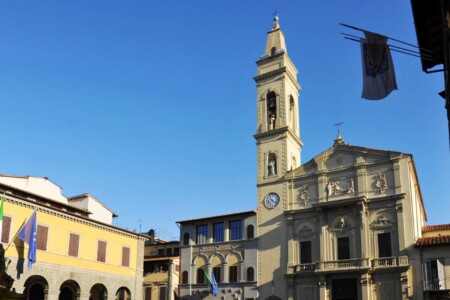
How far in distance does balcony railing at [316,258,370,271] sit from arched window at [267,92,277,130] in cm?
1328

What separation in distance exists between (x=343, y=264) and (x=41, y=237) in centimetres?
2118

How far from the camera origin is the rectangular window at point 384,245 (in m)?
36.6

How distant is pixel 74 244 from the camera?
1352 inches

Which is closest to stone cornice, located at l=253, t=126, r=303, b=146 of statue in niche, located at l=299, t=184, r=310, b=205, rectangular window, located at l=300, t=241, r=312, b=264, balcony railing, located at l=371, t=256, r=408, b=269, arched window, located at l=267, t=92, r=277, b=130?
arched window, located at l=267, t=92, r=277, b=130

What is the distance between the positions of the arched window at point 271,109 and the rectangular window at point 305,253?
1102 cm

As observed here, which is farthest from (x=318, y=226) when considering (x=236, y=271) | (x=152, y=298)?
(x=152, y=298)

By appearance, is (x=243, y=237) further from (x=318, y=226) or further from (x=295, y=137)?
(x=295, y=137)

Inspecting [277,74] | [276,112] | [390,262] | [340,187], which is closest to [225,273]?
[340,187]

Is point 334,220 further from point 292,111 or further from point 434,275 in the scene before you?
point 292,111

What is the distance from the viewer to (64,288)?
35375 mm

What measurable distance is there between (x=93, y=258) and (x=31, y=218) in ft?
24.0

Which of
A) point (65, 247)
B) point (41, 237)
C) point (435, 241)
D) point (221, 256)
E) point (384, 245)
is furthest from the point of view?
point (221, 256)

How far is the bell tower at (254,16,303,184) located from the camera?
1734 inches

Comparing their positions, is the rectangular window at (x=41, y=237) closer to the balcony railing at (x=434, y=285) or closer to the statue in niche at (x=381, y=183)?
the statue in niche at (x=381, y=183)
